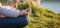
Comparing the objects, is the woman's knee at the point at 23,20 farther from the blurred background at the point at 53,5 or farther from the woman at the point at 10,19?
the blurred background at the point at 53,5

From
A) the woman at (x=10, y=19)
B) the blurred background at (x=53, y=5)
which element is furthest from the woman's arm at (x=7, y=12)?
the blurred background at (x=53, y=5)

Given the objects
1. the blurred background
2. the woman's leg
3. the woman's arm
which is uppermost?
the woman's arm

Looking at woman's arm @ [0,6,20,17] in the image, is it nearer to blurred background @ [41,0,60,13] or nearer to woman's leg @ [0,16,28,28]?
woman's leg @ [0,16,28,28]

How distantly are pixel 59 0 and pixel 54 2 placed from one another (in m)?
0.28

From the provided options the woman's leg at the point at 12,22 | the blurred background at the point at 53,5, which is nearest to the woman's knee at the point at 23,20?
the woman's leg at the point at 12,22

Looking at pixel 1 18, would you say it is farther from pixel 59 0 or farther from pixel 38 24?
pixel 59 0

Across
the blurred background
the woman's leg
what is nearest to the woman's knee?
the woman's leg

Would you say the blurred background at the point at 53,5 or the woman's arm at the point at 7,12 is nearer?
the woman's arm at the point at 7,12

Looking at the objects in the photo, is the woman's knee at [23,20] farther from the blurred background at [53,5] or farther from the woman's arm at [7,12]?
the blurred background at [53,5]

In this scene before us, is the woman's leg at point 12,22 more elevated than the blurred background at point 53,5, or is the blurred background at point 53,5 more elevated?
the woman's leg at point 12,22

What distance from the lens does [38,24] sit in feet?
6.26

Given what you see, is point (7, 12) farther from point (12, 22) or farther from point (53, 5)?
point (53, 5)

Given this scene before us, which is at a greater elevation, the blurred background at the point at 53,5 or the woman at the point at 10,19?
the woman at the point at 10,19

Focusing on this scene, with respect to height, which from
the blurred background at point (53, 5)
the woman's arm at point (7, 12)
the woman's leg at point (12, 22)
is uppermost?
the woman's arm at point (7, 12)
